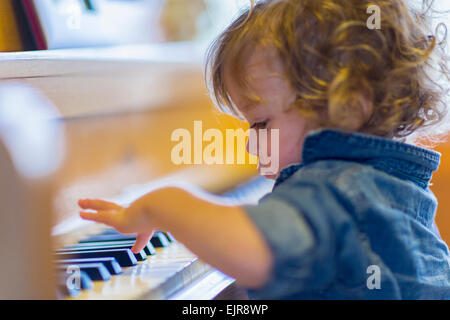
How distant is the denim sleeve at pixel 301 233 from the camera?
0.51 meters

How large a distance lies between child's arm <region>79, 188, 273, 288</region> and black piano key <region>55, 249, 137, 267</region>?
0.62ft

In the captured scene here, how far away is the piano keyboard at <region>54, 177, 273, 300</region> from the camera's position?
0.66 metres

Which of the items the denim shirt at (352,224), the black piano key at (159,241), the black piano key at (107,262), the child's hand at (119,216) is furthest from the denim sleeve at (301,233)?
the black piano key at (159,241)

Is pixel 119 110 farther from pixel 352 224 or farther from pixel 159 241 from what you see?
pixel 352 224

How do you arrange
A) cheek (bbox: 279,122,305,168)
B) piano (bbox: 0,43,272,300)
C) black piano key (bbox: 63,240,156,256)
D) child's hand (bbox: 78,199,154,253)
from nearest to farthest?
piano (bbox: 0,43,272,300), child's hand (bbox: 78,199,154,253), cheek (bbox: 279,122,305,168), black piano key (bbox: 63,240,156,256)

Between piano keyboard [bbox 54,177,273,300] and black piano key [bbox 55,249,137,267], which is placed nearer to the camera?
piano keyboard [bbox 54,177,273,300]

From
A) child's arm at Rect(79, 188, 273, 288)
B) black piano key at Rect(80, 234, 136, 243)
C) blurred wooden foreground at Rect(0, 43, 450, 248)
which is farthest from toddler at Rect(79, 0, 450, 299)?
blurred wooden foreground at Rect(0, 43, 450, 248)

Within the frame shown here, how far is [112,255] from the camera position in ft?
2.52

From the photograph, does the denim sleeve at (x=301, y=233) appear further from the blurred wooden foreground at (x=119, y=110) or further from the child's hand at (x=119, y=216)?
the blurred wooden foreground at (x=119, y=110)

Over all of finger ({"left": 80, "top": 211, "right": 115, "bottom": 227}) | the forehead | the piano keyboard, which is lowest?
the piano keyboard

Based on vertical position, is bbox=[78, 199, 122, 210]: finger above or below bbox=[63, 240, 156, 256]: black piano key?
above

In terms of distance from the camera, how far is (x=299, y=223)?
521 millimetres

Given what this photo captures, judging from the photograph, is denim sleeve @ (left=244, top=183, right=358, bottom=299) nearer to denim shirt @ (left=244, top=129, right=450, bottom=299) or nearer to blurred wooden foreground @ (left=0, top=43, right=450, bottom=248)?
denim shirt @ (left=244, top=129, right=450, bottom=299)
